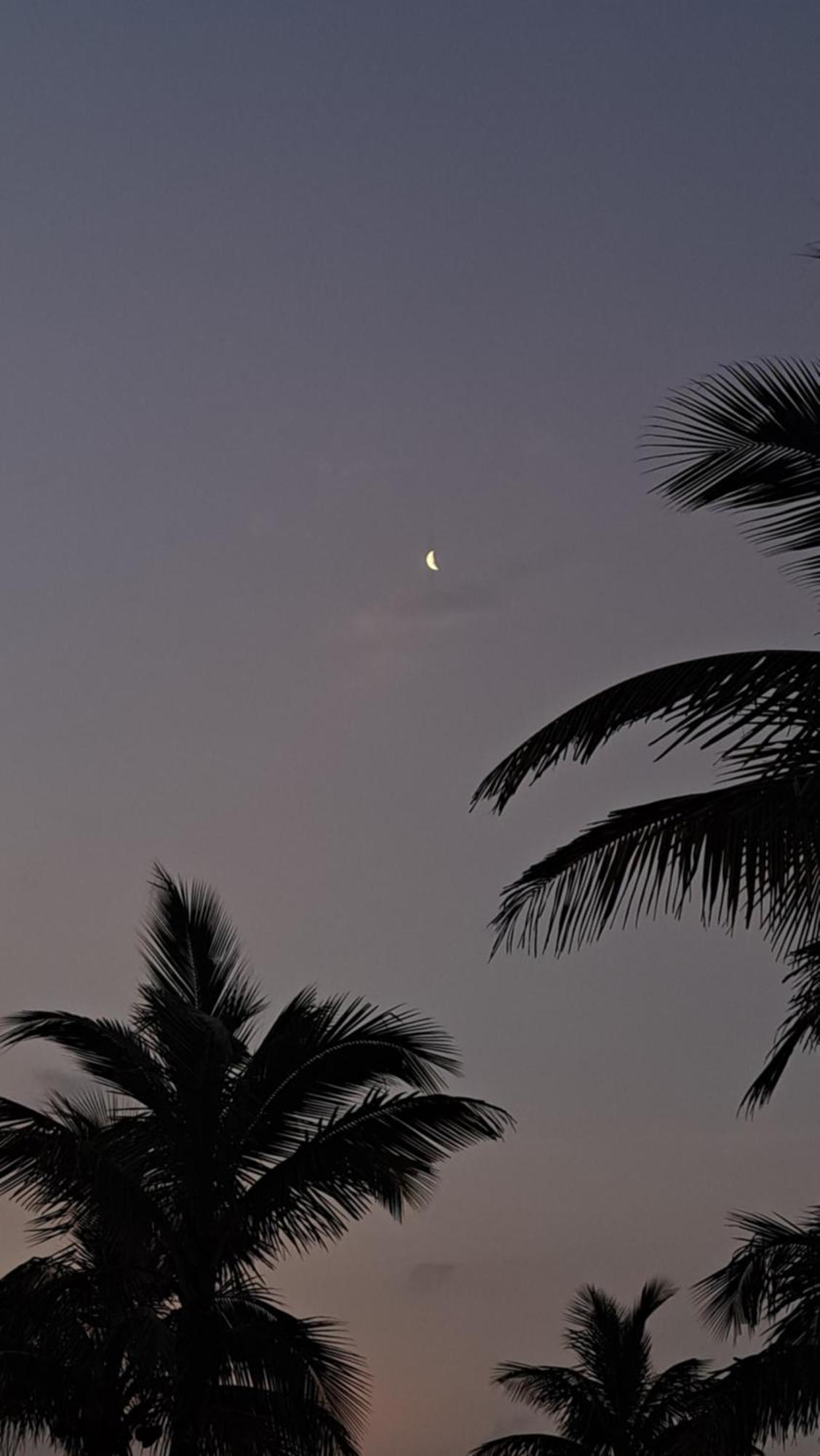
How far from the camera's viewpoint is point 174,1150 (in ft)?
51.7

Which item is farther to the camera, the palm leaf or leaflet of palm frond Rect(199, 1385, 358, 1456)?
the palm leaf

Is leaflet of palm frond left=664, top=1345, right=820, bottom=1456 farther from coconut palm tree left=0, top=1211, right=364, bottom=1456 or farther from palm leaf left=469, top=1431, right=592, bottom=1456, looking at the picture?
palm leaf left=469, top=1431, right=592, bottom=1456

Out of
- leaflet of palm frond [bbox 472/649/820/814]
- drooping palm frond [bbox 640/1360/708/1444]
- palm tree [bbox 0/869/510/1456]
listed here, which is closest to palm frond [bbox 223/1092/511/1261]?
palm tree [bbox 0/869/510/1456]

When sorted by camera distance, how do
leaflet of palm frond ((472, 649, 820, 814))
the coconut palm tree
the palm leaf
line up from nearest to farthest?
leaflet of palm frond ((472, 649, 820, 814)) → the coconut palm tree → the palm leaf

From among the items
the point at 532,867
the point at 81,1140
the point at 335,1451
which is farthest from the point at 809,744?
the point at 335,1451

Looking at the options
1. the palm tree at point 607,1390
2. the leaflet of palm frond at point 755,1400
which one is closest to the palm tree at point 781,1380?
the leaflet of palm frond at point 755,1400

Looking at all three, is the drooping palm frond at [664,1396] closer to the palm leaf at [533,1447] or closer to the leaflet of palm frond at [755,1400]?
the palm leaf at [533,1447]

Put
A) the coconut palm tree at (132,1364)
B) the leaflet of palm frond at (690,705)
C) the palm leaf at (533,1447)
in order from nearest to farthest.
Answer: the leaflet of palm frond at (690,705)
the coconut palm tree at (132,1364)
the palm leaf at (533,1447)

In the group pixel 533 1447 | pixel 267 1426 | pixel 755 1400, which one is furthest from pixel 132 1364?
pixel 533 1447

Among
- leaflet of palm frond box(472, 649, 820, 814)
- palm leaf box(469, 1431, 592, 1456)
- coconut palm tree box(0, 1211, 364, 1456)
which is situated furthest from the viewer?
palm leaf box(469, 1431, 592, 1456)

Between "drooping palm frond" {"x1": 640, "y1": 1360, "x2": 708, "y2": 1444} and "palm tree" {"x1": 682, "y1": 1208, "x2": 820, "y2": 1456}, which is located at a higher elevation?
"drooping palm frond" {"x1": 640, "y1": 1360, "x2": 708, "y2": 1444}

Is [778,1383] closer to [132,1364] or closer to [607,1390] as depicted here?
[132,1364]

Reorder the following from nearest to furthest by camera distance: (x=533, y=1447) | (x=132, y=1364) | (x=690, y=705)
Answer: (x=690, y=705) < (x=132, y=1364) < (x=533, y=1447)

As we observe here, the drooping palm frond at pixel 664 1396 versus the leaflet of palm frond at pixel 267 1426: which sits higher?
the drooping palm frond at pixel 664 1396
